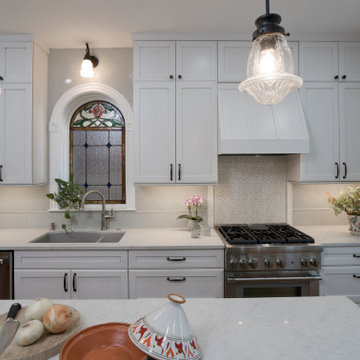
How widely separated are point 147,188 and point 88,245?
2.86 ft

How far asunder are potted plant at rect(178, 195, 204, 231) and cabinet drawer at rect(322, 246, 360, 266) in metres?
1.09

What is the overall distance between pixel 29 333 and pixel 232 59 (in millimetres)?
2560

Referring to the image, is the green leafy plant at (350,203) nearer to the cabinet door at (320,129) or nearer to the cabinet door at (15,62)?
the cabinet door at (320,129)

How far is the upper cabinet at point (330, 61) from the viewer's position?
269 centimetres

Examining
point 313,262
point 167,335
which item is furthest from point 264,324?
point 313,262

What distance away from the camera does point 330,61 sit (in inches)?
106

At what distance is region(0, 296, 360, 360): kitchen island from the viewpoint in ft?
3.08

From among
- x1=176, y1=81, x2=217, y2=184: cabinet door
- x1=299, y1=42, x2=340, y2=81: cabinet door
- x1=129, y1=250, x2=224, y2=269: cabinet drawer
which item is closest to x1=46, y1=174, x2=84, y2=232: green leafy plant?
x1=129, y1=250, x2=224, y2=269: cabinet drawer

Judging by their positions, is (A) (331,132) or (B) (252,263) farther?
(A) (331,132)

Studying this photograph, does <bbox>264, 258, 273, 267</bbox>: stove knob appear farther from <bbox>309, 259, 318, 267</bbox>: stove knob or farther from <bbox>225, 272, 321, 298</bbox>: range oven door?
<bbox>309, 259, 318, 267</bbox>: stove knob

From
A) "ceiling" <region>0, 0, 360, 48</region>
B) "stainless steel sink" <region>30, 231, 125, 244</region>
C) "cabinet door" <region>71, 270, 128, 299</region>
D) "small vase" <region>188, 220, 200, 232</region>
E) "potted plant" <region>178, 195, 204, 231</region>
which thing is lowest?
"cabinet door" <region>71, 270, 128, 299</region>

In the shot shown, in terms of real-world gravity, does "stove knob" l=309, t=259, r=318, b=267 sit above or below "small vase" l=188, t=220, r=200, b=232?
below

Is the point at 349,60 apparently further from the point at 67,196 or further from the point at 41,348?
the point at 41,348

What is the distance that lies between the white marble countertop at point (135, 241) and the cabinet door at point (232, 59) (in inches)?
57.9
